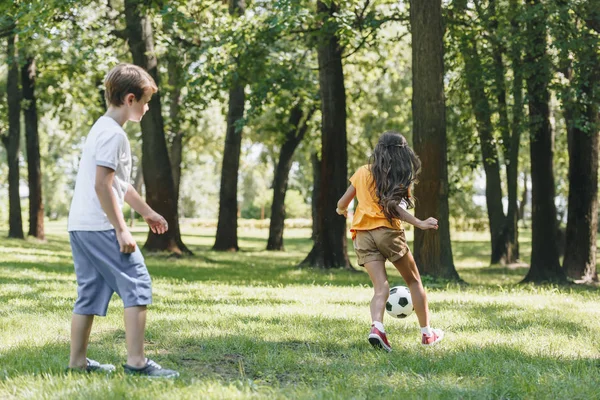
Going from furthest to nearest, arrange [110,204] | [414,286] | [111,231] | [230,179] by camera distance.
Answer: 1. [230,179]
2. [414,286]
3. [111,231]
4. [110,204]

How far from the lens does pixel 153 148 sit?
18.9 m

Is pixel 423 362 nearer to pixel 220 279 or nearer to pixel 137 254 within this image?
pixel 137 254

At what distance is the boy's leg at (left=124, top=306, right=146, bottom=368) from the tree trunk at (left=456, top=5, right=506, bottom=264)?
477 inches

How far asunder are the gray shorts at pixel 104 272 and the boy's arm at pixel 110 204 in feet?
0.28

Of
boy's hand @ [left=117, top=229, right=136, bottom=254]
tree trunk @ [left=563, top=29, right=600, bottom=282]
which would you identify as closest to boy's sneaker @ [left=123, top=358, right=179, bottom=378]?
boy's hand @ [left=117, top=229, right=136, bottom=254]

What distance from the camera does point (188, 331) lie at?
21.9ft

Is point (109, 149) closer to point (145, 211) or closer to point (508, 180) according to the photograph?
point (145, 211)

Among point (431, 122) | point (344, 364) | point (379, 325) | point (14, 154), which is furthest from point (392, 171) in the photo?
point (14, 154)

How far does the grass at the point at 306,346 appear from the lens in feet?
14.8

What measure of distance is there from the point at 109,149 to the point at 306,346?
2.48m

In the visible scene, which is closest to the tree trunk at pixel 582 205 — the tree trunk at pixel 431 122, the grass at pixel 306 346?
the tree trunk at pixel 431 122

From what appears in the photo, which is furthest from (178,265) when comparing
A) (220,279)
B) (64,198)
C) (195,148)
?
(64,198)

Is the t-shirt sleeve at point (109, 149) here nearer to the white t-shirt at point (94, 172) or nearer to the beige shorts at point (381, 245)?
the white t-shirt at point (94, 172)

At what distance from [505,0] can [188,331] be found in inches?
474
